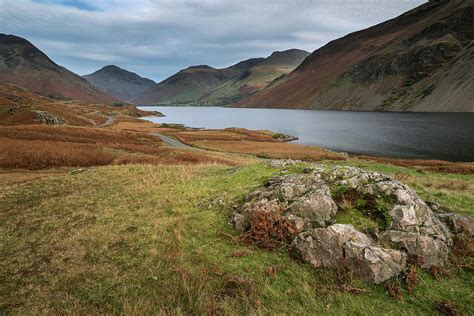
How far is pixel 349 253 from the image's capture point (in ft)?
32.4

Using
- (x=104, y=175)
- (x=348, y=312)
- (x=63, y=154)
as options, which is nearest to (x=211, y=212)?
(x=348, y=312)

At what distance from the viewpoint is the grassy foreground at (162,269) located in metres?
8.62

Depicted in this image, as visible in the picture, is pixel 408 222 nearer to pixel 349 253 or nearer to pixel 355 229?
pixel 355 229

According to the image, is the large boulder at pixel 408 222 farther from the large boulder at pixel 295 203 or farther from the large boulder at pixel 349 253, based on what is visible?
the large boulder at pixel 295 203

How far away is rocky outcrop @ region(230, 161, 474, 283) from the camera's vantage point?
9844 mm

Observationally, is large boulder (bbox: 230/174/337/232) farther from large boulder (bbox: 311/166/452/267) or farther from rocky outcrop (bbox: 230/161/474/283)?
→ large boulder (bbox: 311/166/452/267)

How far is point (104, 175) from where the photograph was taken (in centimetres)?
2262

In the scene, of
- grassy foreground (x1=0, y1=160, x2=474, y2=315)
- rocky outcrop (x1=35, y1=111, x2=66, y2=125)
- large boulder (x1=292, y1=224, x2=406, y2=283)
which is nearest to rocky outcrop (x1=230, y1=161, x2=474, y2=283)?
large boulder (x1=292, y1=224, x2=406, y2=283)

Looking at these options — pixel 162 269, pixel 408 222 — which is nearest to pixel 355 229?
pixel 408 222

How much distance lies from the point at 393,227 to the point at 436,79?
8610 inches

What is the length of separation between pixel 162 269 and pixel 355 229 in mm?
6954

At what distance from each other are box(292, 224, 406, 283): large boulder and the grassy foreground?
17.6 inches

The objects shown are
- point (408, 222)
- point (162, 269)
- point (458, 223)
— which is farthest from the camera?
point (458, 223)

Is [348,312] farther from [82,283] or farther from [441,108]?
[441,108]
